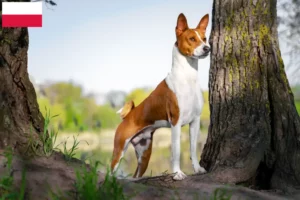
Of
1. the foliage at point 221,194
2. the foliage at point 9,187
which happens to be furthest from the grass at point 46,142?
the foliage at point 221,194

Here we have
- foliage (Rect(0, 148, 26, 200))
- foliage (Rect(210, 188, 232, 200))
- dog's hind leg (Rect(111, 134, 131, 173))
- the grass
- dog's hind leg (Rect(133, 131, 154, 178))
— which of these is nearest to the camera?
foliage (Rect(0, 148, 26, 200))

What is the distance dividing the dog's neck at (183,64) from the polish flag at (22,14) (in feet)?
3.80

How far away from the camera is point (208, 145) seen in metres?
5.27

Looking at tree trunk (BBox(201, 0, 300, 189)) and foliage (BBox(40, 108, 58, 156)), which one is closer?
foliage (BBox(40, 108, 58, 156))

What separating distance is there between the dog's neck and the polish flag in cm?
116

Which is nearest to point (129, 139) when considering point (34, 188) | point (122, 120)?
point (122, 120)

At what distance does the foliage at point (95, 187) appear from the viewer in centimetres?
372

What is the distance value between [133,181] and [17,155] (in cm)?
92

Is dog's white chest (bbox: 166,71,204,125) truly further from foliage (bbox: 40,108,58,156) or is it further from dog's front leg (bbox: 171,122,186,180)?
foliage (bbox: 40,108,58,156)

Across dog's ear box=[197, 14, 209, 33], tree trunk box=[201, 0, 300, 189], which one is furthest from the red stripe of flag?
tree trunk box=[201, 0, 300, 189]

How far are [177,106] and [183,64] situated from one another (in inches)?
14.4

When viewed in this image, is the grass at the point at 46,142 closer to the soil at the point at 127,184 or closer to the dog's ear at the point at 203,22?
the soil at the point at 127,184

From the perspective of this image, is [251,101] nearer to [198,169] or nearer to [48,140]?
[198,169]

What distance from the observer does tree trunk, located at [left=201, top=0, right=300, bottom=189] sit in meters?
5.10
